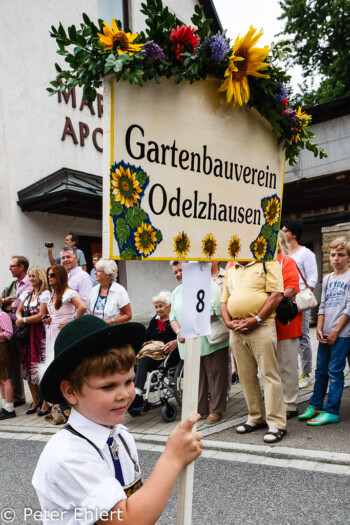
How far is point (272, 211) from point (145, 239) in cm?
85

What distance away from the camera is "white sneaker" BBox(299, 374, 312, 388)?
259 inches

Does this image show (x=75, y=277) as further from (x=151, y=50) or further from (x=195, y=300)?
(x=151, y=50)

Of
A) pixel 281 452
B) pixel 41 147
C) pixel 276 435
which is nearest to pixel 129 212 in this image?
pixel 281 452

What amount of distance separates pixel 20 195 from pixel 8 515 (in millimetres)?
7744

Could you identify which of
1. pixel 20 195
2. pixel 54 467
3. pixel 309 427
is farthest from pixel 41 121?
pixel 54 467

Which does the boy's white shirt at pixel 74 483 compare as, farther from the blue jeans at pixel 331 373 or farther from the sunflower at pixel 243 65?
the blue jeans at pixel 331 373

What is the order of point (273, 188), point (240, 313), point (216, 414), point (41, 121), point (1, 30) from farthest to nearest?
point (41, 121) < point (1, 30) < point (216, 414) < point (240, 313) < point (273, 188)

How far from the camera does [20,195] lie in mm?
10281

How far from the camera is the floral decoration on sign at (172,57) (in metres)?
1.66

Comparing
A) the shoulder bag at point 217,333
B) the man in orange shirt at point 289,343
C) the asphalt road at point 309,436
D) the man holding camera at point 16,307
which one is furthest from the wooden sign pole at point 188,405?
the man holding camera at point 16,307

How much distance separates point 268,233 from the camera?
2.43m

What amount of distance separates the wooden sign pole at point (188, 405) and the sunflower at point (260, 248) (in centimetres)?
64

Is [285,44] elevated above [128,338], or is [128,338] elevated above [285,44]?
[285,44]

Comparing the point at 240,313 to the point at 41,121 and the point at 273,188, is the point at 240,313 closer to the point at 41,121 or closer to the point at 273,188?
the point at 273,188
